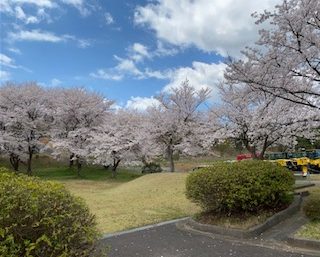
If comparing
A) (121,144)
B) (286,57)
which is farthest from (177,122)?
(286,57)

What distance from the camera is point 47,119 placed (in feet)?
104

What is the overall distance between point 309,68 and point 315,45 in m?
0.67

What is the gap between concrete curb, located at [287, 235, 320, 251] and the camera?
6477 mm

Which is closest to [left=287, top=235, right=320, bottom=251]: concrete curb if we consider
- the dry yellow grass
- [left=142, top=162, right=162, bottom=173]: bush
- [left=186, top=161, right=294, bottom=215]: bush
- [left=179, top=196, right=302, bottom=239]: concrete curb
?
[left=179, top=196, right=302, bottom=239]: concrete curb

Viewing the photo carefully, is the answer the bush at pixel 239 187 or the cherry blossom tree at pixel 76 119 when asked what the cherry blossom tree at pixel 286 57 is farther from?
the cherry blossom tree at pixel 76 119

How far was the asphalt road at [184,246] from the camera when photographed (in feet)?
20.9

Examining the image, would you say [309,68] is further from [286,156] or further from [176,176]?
[286,156]

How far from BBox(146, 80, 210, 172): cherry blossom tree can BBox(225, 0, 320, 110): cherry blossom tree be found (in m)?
16.4

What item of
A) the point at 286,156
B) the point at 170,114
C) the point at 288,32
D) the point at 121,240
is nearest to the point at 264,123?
the point at 288,32

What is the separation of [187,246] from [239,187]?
180cm

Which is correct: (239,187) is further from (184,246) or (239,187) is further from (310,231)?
(184,246)

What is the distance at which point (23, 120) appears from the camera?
29188mm

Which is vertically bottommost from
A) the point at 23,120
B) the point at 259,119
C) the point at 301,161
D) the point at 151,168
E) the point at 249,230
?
the point at 249,230

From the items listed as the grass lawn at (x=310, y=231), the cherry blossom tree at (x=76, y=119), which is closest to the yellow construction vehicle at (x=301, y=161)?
the cherry blossom tree at (x=76, y=119)
